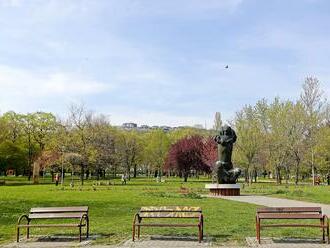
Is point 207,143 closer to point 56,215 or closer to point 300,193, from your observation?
point 300,193

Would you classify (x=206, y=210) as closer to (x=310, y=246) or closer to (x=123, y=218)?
(x=123, y=218)

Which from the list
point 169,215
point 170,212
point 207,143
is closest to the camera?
point 169,215

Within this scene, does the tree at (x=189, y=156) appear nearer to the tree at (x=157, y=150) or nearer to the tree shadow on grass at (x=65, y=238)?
the tree at (x=157, y=150)

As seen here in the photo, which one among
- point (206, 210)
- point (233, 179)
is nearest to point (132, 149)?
point (233, 179)

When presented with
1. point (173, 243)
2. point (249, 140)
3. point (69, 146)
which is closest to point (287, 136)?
point (249, 140)

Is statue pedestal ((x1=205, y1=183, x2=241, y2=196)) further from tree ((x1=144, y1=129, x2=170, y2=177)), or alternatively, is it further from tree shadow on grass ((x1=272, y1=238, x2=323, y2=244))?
tree ((x1=144, y1=129, x2=170, y2=177))

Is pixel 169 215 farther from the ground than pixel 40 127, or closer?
closer

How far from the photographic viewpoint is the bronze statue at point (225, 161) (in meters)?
30.8

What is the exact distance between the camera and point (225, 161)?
103ft

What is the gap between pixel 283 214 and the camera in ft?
36.9

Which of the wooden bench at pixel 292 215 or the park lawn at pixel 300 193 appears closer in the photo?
the wooden bench at pixel 292 215

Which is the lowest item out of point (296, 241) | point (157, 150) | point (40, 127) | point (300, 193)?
point (296, 241)

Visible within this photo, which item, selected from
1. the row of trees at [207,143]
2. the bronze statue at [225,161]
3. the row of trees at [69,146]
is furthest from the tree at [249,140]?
the bronze statue at [225,161]

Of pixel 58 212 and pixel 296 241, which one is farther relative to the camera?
pixel 58 212
